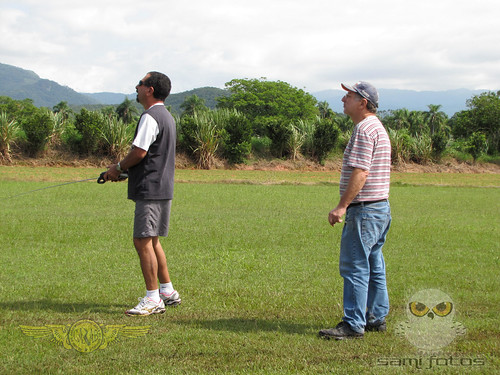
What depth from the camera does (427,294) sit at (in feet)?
17.6

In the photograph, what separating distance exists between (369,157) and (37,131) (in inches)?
1099

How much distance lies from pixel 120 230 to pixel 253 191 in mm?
9884

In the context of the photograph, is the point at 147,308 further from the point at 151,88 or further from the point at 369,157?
the point at 369,157

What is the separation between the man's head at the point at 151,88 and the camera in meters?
5.00

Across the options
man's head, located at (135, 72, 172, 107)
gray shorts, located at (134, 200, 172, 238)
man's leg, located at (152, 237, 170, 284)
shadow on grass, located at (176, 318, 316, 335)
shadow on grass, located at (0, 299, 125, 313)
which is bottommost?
shadow on grass, located at (0, 299, 125, 313)

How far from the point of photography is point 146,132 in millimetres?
4805

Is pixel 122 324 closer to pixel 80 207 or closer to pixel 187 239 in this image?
pixel 187 239

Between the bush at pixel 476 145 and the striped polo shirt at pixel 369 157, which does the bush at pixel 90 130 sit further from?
the bush at pixel 476 145

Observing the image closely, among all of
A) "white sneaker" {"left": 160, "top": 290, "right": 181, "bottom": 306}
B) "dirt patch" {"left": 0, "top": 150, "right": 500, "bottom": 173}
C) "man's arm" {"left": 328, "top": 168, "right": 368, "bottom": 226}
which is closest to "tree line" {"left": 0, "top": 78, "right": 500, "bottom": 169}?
"dirt patch" {"left": 0, "top": 150, "right": 500, "bottom": 173}

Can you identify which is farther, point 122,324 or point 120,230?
point 120,230

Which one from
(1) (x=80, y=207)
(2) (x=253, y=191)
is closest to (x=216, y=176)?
(2) (x=253, y=191)

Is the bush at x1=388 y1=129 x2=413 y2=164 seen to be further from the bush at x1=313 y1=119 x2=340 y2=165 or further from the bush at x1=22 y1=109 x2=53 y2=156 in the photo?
the bush at x1=22 y1=109 x2=53 y2=156

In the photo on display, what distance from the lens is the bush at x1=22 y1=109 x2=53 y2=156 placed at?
94.5 ft

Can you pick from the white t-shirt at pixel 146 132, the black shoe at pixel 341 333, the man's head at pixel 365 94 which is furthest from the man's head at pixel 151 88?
the black shoe at pixel 341 333
